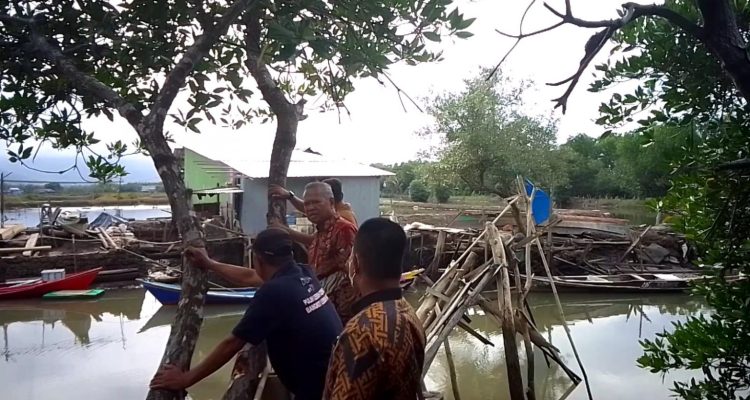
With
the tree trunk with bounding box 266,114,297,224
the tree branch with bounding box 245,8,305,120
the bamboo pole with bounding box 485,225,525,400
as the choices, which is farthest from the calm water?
the tree branch with bounding box 245,8,305,120

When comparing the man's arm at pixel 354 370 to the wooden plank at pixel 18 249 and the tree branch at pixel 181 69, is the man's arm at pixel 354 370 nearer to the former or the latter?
the tree branch at pixel 181 69

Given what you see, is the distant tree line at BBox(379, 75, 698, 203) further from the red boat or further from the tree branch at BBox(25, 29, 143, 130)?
the tree branch at BBox(25, 29, 143, 130)

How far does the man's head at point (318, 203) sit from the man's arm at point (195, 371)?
1.29 meters

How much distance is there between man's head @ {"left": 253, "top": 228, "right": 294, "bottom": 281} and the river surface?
656cm

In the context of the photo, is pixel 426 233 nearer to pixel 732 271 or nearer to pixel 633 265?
pixel 633 265

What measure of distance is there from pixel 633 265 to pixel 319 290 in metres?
17.0

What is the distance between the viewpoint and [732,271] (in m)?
2.22

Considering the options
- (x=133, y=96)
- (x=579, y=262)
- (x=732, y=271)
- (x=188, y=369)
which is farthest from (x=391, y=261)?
(x=579, y=262)

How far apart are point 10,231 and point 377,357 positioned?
18971mm

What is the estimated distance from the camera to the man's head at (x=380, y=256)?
74.0 inches

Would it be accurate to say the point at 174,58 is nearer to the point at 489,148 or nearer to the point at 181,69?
the point at 181,69

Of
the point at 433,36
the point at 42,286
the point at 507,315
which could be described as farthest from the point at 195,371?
the point at 42,286

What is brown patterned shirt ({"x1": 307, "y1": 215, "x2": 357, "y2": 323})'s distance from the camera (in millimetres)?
3514

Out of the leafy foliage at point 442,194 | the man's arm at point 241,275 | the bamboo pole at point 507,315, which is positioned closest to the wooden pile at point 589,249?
the bamboo pole at point 507,315
